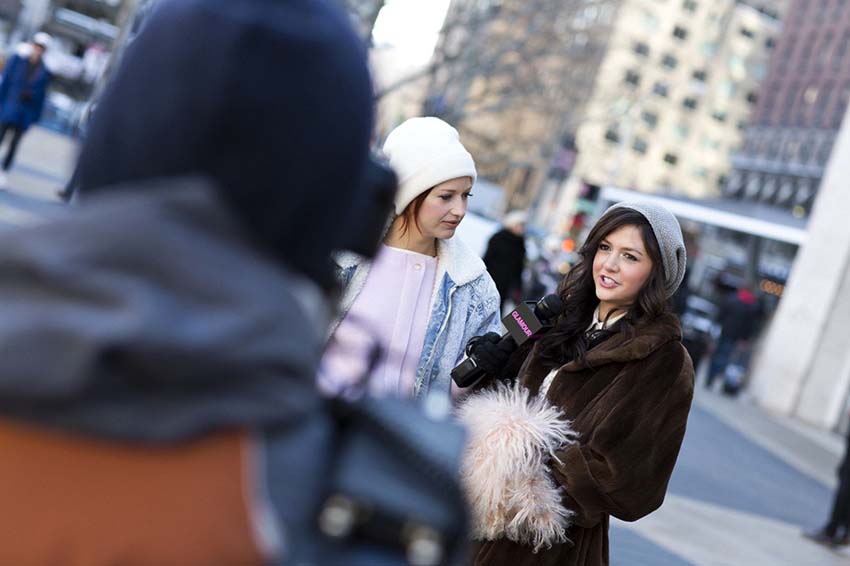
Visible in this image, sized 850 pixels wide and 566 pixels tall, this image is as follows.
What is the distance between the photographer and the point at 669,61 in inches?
4363

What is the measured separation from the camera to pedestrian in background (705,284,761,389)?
79.3 feet

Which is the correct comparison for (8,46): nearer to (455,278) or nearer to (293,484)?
(455,278)


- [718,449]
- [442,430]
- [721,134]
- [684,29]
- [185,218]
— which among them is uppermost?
[684,29]

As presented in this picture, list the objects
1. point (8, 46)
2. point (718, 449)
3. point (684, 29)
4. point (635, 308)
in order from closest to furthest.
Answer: point (635, 308) → point (718, 449) → point (8, 46) → point (684, 29)

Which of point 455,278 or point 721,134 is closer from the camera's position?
point 455,278

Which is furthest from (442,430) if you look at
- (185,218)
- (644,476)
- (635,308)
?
(635,308)

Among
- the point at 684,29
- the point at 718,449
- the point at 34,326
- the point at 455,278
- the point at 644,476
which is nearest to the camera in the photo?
the point at 34,326

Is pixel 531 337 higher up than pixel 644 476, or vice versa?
pixel 531 337

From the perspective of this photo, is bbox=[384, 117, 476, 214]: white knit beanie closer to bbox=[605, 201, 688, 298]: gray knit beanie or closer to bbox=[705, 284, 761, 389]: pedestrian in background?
bbox=[605, 201, 688, 298]: gray knit beanie

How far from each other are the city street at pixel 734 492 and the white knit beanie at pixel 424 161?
1272 mm

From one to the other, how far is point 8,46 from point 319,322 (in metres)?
47.2

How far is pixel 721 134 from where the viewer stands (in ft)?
372

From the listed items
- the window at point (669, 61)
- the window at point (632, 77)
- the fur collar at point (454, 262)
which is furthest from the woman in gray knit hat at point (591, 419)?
the window at point (669, 61)

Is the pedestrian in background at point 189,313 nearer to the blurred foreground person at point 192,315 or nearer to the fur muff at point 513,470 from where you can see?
the blurred foreground person at point 192,315
